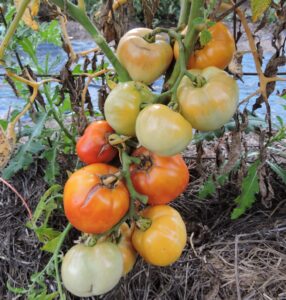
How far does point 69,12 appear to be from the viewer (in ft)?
2.51

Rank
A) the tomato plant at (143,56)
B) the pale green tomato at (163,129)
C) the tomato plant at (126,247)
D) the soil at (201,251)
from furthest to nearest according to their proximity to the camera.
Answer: the soil at (201,251) → the tomato plant at (126,247) → the tomato plant at (143,56) → the pale green tomato at (163,129)

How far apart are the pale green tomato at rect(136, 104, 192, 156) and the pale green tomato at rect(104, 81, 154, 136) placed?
41mm

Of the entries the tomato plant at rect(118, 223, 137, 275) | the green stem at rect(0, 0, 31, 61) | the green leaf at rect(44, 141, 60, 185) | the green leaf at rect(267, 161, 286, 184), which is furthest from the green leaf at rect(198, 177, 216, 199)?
the green stem at rect(0, 0, 31, 61)

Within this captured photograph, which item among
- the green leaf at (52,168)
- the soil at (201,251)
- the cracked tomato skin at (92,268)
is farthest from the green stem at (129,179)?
the green leaf at (52,168)

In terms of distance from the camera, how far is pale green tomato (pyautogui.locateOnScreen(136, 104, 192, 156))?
66 centimetres

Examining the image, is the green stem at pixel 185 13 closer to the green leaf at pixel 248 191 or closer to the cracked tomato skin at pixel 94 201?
the cracked tomato skin at pixel 94 201

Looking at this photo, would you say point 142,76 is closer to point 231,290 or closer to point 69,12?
point 69,12

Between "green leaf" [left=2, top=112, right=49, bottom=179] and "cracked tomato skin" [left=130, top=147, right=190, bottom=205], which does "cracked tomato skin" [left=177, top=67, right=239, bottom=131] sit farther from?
"green leaf" [left=2, top=112, right=49, bottom=179]

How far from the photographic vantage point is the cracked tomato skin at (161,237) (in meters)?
0.81

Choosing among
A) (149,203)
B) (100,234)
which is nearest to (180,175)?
(149,203)

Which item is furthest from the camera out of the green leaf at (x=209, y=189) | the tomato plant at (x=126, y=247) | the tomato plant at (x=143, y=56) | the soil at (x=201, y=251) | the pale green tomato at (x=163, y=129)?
the green leaf at (x=209, y=189)

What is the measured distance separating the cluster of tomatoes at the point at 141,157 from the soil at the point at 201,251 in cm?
19

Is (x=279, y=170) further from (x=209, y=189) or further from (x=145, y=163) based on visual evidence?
(x=145, y=163)

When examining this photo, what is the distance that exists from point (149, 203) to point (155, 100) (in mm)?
227
